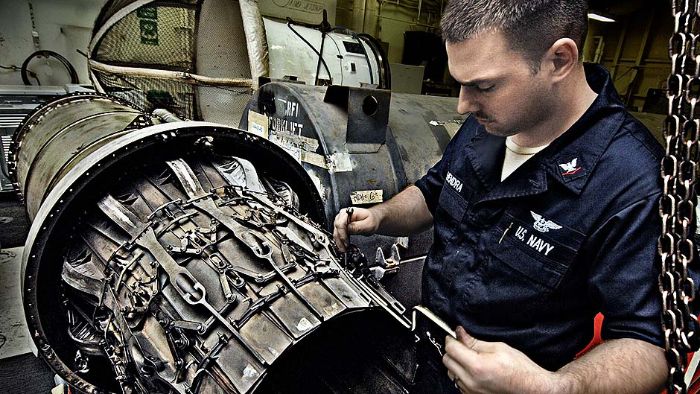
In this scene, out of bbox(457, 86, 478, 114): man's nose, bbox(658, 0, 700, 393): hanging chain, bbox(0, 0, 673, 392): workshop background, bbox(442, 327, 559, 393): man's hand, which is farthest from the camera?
bbox(0, 0, 673, 392): workshop background

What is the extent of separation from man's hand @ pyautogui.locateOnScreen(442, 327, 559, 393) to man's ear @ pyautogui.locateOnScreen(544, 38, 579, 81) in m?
0.66

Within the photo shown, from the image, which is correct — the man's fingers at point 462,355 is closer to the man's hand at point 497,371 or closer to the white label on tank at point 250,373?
the man's hand at point 497,371

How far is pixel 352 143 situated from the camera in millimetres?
2090

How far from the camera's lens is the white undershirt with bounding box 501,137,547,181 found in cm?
113

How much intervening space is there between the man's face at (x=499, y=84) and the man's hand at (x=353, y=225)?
0.56 metres

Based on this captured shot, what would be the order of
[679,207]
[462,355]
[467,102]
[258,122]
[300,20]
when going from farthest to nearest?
[300,20]
[258,122]
[467,102]
[462,355]
[679,207]

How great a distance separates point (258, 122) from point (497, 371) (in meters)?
2.07

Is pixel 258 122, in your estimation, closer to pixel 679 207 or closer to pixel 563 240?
pixel 563 240

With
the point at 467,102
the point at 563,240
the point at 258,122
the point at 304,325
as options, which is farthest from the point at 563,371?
the point at 258,122

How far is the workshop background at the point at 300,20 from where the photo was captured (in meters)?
2.80

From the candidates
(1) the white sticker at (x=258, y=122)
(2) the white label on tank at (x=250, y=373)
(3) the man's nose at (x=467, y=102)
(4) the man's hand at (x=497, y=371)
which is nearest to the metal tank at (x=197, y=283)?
(2) the white label on tank at (x=250, y=373)

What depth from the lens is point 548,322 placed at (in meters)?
1.10

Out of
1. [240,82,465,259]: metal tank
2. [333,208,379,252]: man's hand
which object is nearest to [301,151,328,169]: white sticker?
[240,82,465,259]: metal tank

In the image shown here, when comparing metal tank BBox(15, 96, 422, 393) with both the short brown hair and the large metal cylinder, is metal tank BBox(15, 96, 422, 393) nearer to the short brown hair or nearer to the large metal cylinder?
the large metal cylinder
